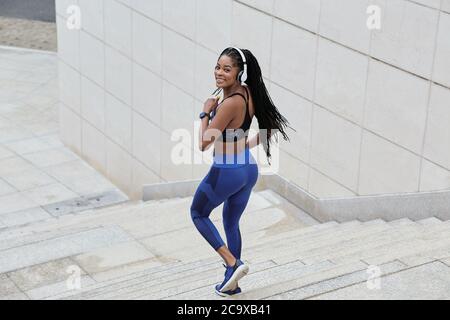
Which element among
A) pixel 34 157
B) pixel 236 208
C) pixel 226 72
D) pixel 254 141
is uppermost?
Result: pixel 226 72

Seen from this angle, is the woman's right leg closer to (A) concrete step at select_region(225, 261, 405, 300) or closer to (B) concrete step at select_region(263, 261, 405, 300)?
(A) concrete step at select_region(225, 261, 405, 300)

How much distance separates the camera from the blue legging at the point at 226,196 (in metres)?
6.79

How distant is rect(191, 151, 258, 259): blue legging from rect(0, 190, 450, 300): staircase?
1.58 feet

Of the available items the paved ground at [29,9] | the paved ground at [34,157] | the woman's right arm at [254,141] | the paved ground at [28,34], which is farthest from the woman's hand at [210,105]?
the paved ground at [29,9]

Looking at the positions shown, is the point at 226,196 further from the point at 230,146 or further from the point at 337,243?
the point at 337,243

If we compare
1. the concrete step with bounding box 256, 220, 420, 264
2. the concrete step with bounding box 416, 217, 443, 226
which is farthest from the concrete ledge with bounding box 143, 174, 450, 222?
the concrete step with bounding box 256, 220, 420, 264

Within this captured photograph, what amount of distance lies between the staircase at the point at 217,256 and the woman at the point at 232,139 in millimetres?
555

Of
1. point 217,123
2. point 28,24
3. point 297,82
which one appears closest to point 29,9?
point 28,24

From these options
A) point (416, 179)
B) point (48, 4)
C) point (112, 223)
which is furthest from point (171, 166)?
point (48, 4)

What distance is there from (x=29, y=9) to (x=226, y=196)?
22072 millimetres

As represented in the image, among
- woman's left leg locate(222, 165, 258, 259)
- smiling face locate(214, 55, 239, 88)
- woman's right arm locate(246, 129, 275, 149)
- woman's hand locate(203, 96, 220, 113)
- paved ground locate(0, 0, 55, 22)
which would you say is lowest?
paved ground locate(0, 0, 55, 22)

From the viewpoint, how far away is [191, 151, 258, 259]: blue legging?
6785 mm

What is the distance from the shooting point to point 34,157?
54.6 ft
